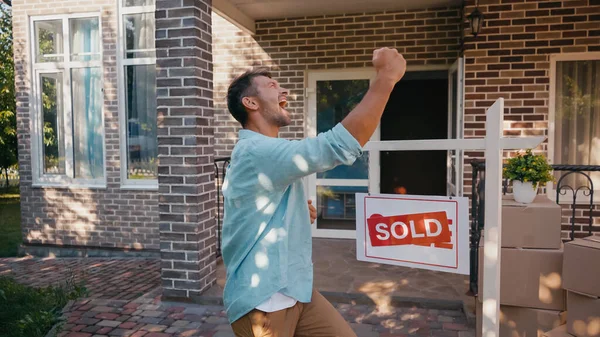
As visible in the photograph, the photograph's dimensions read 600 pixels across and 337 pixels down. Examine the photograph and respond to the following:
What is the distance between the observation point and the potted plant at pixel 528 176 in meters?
3.12

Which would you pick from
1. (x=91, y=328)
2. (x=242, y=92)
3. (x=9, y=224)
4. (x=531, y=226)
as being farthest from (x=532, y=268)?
(x=9, y=224)

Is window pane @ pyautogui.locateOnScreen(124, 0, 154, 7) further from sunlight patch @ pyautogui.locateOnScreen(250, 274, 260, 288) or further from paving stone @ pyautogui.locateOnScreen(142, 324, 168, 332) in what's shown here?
sunlight patch @ pyautogui.locateOnScreen(250, 274, 260, 288)

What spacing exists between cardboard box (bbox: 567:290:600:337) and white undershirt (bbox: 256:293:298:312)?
195 centimetres

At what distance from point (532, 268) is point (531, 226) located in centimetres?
26

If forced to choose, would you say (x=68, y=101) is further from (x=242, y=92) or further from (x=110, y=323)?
(x=242, y=92)

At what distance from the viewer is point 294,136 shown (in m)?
6.20

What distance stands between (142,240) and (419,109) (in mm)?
4822

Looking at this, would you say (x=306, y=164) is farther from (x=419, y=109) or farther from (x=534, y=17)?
(x=419, y=109)

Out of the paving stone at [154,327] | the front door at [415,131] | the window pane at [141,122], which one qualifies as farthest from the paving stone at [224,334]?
the front door at [415,131]

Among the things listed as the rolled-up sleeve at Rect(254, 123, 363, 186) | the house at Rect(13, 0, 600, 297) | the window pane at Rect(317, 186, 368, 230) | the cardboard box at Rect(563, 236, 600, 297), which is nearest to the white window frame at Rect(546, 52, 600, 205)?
the house at Rect(13, 0, 600, 297)

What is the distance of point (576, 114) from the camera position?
17.3 ft

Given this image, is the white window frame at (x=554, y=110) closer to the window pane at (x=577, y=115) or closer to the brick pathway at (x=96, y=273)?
the window pane at (x=577, y=115)

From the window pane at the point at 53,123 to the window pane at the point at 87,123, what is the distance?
0.24 m

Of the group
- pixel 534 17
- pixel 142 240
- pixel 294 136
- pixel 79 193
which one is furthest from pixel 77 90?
pixel 534 17
